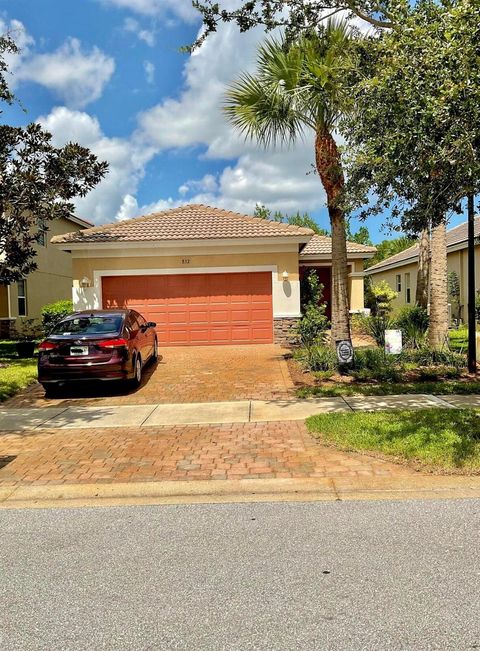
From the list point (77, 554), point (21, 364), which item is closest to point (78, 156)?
point (21, 364)

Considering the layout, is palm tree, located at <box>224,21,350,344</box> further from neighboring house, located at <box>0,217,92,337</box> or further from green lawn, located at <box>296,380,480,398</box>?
neighboring house, located at <box>0,217,92,337</box>

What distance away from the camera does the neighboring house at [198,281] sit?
675 inches

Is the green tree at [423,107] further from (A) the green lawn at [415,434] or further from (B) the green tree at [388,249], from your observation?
(B) the green tree at [388,249]

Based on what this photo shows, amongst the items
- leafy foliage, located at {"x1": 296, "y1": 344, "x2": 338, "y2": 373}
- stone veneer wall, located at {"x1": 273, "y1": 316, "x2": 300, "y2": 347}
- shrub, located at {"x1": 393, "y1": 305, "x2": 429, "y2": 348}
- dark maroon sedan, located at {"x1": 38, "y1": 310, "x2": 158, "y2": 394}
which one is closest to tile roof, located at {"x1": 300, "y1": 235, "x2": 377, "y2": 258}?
stone veneer wall, located at {"x1": 273, "y1": 316, "x2": 300, "y2": 347}

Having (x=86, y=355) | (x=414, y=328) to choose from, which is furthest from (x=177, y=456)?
(x=414, y=328)

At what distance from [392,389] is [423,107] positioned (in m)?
5.28

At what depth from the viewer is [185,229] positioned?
703 inches

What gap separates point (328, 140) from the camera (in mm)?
12164

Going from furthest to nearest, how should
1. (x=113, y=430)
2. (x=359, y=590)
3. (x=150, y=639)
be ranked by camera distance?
(x=113, y=430) → (x=359, y=590) → (x=150, y=639)

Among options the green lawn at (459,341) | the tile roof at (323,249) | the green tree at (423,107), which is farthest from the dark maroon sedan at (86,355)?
the tile roof at (323,249)

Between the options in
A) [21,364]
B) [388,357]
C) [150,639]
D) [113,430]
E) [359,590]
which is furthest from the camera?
[21,364]

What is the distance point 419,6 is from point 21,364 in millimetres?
12426

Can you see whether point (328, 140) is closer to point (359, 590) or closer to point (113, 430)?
point (113, 430)

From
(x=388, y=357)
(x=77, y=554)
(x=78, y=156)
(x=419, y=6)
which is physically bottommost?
(x=77, y=554)
